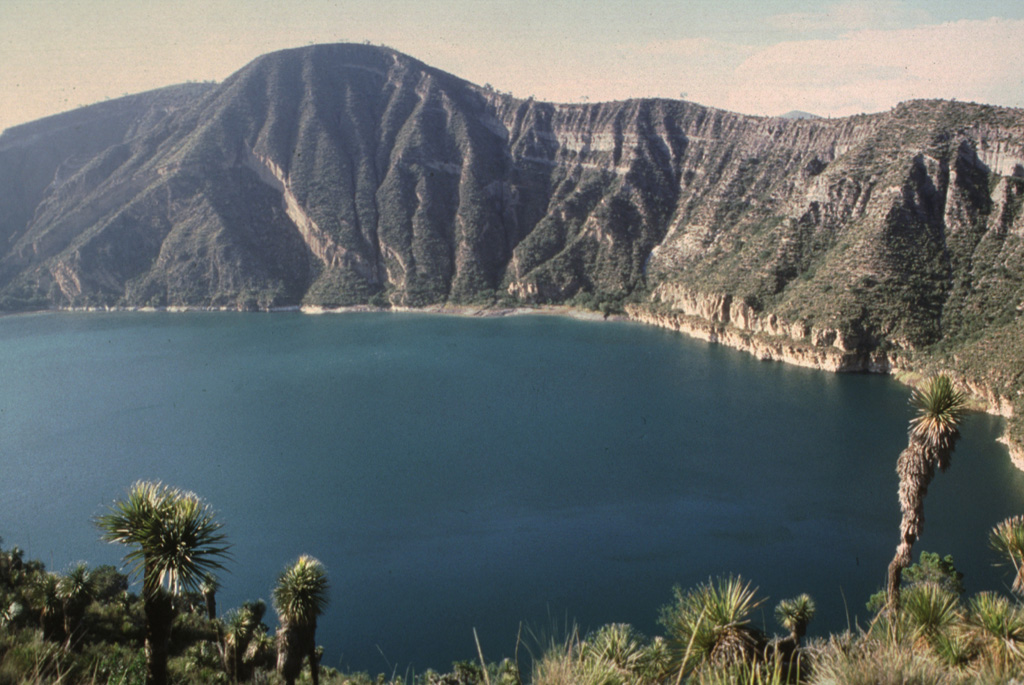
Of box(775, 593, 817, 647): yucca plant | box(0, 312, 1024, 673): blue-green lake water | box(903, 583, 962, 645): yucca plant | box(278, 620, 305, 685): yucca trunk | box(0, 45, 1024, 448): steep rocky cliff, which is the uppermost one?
box(0, 45, 1024, 448): steep rocky cliff

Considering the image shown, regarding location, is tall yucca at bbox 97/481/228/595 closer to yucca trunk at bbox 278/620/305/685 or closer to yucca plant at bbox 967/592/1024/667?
yucca trunk at bbox 278/620/305/685

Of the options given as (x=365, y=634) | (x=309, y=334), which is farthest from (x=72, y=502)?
(x=309, y=334)

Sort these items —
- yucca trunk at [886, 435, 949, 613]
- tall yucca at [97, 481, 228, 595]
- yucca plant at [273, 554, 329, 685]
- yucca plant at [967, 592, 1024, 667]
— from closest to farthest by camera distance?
1. yucca plant at [967, 592, 1024, 667]
2. tall yucca at [97, 481, 228, 595]
3. yucca plant at [273, 554, 329, 685]
4. yucca trunk at [886, 435, 949, 613]

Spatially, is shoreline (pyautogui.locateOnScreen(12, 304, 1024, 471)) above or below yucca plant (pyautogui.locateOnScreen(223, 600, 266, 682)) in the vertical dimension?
above

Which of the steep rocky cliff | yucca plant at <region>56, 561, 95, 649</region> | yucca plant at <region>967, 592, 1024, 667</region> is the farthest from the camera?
the steep rocky cliff

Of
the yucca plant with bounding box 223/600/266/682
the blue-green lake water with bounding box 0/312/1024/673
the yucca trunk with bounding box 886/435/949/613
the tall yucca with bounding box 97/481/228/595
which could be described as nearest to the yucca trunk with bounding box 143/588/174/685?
the tall yucca with bounding box 97/481/228/595

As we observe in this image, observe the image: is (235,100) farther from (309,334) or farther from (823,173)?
(823,173)
